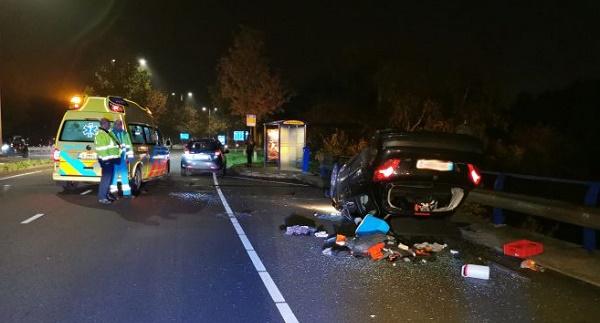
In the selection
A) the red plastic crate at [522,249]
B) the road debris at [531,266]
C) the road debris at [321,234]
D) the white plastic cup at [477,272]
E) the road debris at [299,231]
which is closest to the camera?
the white plastic cup at [477,272]

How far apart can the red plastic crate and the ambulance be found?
9.58m

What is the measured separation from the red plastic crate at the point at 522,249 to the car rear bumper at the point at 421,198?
1.10m

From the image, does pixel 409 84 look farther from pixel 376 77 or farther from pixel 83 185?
pixel 83 185

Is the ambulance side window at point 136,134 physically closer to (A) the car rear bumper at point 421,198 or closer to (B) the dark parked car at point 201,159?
(B) the dark parked car at point 201,159

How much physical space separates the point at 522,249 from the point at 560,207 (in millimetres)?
967

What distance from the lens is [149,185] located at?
58.5ft

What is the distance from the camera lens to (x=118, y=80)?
151ft

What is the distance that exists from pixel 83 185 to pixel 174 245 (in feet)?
32.7

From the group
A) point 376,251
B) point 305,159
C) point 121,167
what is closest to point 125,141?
point 121,167

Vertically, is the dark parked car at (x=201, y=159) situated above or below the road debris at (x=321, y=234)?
above

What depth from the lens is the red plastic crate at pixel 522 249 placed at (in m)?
7.81

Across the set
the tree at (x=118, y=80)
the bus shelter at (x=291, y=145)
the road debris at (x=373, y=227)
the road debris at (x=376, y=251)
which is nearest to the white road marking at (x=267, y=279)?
the road debris at (x=376, y=251)

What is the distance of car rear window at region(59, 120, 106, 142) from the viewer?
→ 14.3 m

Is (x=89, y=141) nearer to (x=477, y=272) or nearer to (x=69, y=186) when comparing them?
(x=69, y=186)
